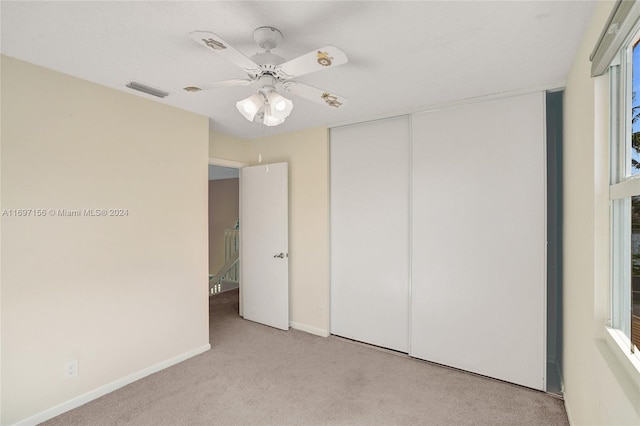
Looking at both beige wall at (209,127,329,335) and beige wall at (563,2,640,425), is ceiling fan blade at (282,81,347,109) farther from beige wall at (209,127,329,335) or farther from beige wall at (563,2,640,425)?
beige wall at (209,127,329,335)

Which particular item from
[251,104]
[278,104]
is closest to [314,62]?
[278,104]

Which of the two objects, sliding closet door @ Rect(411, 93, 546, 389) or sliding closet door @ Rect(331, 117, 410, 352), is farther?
sliding closet door @ Rect(331, 117, 410, 352)

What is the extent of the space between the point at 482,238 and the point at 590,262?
1.13 m

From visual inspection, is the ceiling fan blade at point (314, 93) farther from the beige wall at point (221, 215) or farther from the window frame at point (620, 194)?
the beige wall at point (221, 215)

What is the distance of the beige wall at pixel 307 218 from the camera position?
3.65 m

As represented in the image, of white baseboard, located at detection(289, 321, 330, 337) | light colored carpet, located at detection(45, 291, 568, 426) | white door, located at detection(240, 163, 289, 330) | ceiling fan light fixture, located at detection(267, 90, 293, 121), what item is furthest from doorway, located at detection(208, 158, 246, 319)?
ceiling fan light fixture, located at detection(267, 90, 293, 121)

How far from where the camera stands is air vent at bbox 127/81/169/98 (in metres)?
2.47

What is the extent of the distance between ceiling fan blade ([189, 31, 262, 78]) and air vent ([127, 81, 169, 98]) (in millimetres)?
1245

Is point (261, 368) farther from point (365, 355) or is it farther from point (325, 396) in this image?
point (365, 355)

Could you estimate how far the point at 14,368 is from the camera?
2.04 meters

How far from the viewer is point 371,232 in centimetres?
337

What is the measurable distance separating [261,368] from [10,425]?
1.69 meters

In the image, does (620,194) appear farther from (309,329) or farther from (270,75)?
(309,329)

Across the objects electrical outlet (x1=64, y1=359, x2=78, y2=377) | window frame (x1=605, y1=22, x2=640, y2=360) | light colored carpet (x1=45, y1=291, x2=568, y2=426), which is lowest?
light colored carpet (x1=45, y1=291, x2=568, y2=426)
